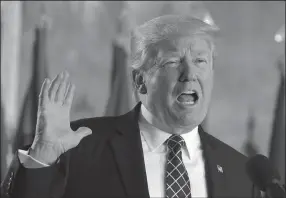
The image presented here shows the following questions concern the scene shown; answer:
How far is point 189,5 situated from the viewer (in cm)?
305

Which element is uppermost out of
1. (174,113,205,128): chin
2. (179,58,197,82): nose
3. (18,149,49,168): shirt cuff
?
(179,58,197,82): nose

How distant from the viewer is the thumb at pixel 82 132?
1142 millimetres

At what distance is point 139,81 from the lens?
1245 millimetres

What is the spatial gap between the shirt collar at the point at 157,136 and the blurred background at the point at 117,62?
1564 millimetres

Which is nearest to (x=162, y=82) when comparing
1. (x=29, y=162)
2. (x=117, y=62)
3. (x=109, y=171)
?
(x=109, y=171)

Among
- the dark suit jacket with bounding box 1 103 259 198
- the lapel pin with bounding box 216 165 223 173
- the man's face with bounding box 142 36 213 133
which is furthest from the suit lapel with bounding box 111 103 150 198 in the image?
the lapel pin with bounding box 216 165 223 173

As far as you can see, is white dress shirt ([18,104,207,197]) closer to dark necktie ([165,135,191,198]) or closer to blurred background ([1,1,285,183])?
dark necktie ([165,135,191,198])

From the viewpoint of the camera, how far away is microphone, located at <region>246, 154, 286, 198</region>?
103cm

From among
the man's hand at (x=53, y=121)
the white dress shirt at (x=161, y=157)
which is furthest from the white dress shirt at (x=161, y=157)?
the man's hand at (x=53, y=121)

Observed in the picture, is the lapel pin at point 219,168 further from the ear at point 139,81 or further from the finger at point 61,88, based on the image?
the finger at point 61,88

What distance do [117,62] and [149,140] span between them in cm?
179

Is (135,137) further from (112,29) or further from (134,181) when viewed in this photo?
(112,29)

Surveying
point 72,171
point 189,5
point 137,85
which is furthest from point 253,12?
point 72,171

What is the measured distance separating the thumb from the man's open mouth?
0.84ft
